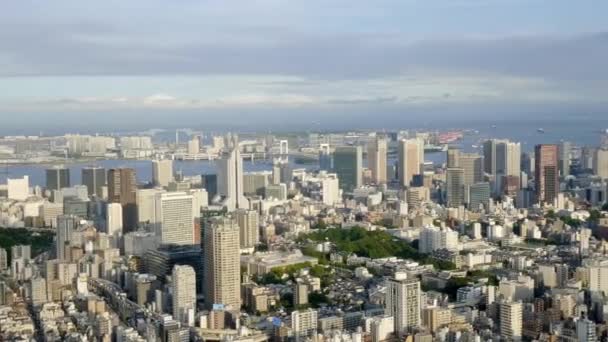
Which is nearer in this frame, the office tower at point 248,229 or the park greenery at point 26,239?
the park greenery at point 26,239

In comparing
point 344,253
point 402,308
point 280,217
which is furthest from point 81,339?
point 280,217

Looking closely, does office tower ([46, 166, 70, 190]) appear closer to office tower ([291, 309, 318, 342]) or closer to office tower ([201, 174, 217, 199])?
office tower ([201, 174, 217, 199])

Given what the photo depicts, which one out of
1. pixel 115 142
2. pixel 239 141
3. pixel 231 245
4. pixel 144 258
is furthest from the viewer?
pixel 239 141

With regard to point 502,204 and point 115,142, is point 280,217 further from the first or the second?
point 115,142

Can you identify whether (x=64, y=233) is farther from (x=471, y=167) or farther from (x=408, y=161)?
(x=408, y=161)

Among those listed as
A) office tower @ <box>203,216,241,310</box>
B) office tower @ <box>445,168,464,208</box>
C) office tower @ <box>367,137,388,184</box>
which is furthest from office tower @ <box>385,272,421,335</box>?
office tower @ <box>367,137,388,184</box>

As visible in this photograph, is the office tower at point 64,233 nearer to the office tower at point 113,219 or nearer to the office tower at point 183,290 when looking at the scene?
the office tower at point 113,219

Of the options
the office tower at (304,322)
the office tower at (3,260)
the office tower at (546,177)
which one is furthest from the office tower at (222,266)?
the office tower at (546,177)
